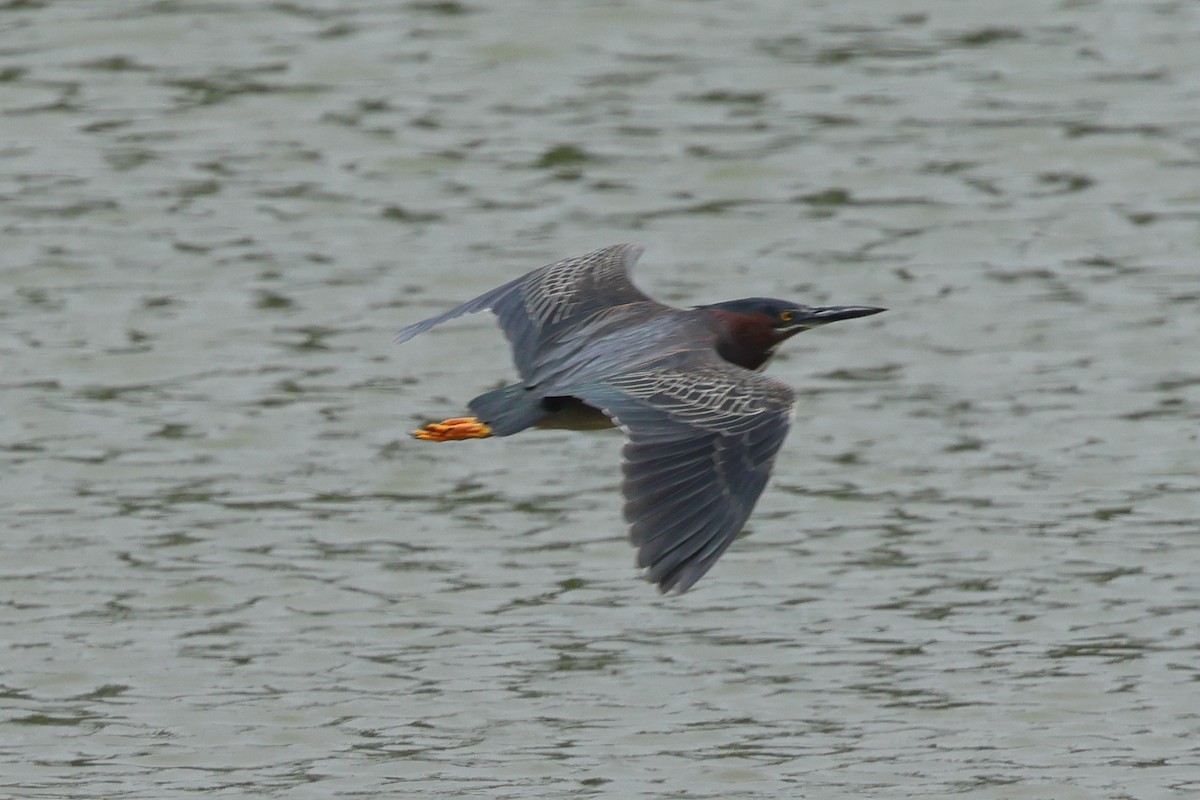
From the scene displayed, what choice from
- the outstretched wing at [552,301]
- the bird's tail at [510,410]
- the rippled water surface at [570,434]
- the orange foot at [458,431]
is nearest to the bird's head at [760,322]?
the outstretched wing at [552,301]

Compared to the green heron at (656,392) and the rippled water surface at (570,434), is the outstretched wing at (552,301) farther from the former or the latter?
the rippled water surface at (570,434)

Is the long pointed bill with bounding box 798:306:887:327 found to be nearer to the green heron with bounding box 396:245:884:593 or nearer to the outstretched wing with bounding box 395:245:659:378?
the green heron with bounding box 396:245:884:593

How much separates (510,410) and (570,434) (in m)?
4.43

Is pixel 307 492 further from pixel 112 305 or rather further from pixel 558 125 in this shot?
pixel 558 125

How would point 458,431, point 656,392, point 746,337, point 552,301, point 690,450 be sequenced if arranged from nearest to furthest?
point 690,450 < point 656,392 < point 458,431 < point 746,337 < point 552,301

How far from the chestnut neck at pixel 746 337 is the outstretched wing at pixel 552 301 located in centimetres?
35

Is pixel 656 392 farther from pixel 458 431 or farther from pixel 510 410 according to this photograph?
pixel 458 431

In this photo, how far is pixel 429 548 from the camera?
1083 centimetres

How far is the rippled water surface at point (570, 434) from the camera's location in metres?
9.09

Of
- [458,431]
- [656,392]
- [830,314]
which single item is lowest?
[458,431]

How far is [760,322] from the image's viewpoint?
8781mm

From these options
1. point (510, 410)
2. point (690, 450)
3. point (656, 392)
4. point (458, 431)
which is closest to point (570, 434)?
point (458, 431)

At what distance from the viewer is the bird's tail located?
25.7ft

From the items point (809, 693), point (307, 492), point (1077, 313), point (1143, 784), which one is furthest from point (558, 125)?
point (1143, 784)
